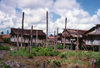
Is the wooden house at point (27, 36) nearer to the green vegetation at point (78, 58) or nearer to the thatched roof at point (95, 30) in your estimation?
the thatched roof at point (95, 30)

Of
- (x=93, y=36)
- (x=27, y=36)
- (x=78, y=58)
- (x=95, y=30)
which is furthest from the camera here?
(x=27, y=36)

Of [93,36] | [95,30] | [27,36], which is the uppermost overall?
[95,30]

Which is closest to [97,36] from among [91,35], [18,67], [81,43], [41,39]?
[91,35]

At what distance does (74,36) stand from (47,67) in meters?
22.6

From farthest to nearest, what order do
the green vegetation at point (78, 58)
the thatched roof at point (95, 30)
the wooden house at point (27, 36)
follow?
the wooden house at point (27, 36) → the thatched roof at point (95, 30) → the green vegetation at point (78, 58)

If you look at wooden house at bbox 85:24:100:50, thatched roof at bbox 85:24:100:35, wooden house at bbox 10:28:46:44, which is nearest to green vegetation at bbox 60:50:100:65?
wooden house at bbox 85:24:100:50

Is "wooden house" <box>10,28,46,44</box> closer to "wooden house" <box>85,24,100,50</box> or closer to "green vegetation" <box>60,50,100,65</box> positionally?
"wooden house" <box>85,24,100,50</box>

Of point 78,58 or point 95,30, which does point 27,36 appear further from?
point 78,58

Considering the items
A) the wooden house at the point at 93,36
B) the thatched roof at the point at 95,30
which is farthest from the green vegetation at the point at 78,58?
the thatched roof at the point at 95,30

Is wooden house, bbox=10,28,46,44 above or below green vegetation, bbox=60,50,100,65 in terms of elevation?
above

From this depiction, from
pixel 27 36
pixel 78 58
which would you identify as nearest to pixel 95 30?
pixel 78 58

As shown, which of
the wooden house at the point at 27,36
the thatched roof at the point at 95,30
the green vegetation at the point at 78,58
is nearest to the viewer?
the green vegetation at the point at 78,58

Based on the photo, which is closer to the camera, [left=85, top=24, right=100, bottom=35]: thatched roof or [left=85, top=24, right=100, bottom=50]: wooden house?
[left=85, top=24, right=100, bottom=50]: wooden house

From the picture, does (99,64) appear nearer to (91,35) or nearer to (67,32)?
(91,35)
